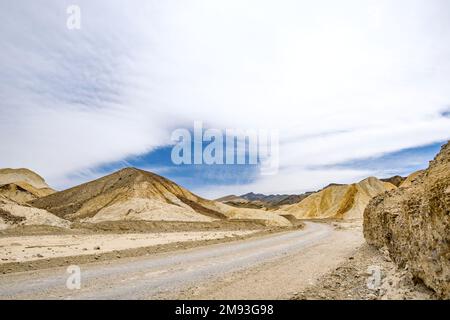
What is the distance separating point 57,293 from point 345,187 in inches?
5232

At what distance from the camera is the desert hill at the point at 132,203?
63.8 meters

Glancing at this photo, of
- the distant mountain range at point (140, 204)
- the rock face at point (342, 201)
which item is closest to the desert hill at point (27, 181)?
the distant mountain range at point (140, 204)

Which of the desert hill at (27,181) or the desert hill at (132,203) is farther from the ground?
the desert hill at (27,181)

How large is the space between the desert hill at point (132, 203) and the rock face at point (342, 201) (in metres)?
41.3

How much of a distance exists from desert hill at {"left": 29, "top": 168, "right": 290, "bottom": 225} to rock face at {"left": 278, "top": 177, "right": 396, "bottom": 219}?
136 ft

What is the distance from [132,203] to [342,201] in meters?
83.0

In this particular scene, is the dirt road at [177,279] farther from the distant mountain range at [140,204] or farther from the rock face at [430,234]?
the distant mountain range at [140,204]

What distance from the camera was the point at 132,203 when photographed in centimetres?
6638

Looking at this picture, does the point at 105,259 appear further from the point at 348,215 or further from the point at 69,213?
the point at 348,215

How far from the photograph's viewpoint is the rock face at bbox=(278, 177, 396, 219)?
11281 centimetres

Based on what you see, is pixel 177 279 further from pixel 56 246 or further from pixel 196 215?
pixel 196 215

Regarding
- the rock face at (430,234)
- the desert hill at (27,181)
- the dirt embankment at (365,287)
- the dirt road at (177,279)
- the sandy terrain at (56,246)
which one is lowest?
the sandy terrain at (56,246)

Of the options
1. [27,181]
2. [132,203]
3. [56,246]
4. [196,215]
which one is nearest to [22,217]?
[56,246]
